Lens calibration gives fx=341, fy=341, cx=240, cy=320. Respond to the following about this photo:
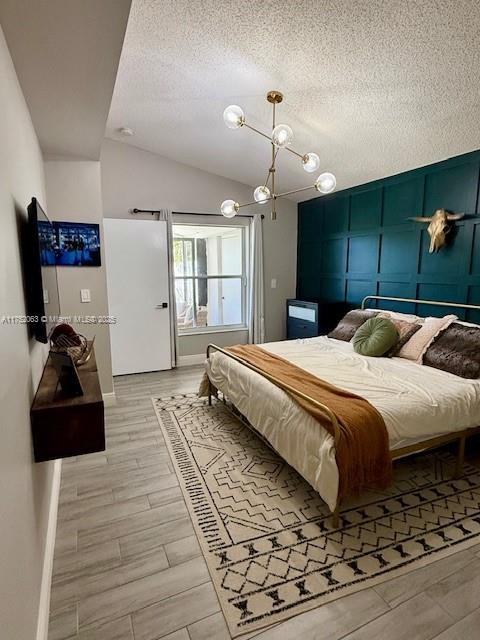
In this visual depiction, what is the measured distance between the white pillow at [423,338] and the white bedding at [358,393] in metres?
0.08

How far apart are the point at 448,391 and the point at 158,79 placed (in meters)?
3.20

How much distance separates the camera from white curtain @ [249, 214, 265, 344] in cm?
508

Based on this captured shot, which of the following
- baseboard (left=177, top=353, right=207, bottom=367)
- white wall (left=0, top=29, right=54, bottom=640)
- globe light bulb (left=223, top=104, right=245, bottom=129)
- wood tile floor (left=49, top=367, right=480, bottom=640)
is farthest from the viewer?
baseboard (left=177, top=353, right=207, bottom=367)

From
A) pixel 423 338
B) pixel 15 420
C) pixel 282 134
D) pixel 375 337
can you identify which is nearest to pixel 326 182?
pixel 282 134

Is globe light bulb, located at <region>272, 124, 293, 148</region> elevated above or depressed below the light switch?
above

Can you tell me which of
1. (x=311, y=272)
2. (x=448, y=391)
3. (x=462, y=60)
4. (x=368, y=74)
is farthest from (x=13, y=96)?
(x=311, y=272)

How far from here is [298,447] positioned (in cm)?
206

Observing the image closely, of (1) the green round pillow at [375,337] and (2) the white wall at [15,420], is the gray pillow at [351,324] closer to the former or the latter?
(1) the green round pillow at [375,337]

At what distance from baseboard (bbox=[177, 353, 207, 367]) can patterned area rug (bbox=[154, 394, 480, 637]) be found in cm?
229

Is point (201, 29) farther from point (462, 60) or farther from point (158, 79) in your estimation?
point (462, 60)

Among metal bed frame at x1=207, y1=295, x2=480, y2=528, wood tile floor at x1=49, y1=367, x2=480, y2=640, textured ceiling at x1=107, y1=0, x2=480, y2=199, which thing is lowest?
wood tile floor at x1=49, y1=367, x2=480, y2=640

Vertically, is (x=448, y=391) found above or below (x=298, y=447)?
above

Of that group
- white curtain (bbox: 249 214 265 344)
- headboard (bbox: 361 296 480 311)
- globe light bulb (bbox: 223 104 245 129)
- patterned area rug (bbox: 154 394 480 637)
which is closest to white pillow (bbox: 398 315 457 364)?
headboard (bbox: 361 296 480 311)

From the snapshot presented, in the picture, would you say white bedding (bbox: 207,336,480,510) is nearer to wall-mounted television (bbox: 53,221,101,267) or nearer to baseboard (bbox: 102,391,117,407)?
baseboard (bbox: 102,391,117,407)
